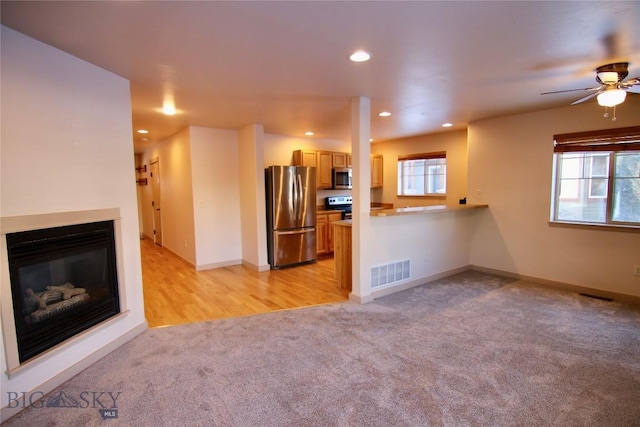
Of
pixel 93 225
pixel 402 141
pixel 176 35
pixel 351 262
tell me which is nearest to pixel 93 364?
pixel 93 225

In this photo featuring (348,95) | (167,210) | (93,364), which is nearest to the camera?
(93,364)

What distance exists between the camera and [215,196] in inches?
215

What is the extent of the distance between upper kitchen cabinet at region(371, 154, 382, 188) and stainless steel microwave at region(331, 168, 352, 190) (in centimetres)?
78

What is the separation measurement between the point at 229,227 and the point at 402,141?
3.99 meters

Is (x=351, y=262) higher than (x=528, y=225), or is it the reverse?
(x=528, y=225)

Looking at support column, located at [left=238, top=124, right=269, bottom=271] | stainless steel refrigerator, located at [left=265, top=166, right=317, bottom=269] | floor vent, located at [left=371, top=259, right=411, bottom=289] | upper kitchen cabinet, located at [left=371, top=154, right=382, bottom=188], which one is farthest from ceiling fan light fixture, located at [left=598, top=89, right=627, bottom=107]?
upper kitchen cabinet, located at [left=371, top=154, right=382, bottom=188]

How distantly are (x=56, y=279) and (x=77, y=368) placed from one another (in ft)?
2.26

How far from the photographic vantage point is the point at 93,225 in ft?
8.61

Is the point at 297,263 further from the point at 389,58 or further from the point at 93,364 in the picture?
the point at 389,58

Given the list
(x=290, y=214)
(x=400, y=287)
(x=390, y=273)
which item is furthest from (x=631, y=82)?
(x=290, y=214)

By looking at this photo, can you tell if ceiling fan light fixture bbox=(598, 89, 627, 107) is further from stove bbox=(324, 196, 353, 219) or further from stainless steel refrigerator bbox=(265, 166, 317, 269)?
stove bbox=(324, 196, 353, 219)

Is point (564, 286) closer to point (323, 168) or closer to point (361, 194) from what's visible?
point (361, 194)

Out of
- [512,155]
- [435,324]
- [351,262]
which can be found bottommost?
[435,324]

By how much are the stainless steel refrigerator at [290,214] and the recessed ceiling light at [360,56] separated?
2955mm
